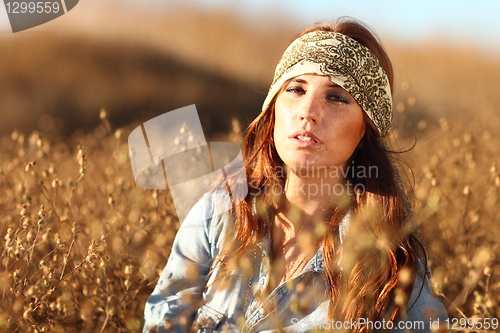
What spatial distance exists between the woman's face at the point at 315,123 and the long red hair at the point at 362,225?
0.14m

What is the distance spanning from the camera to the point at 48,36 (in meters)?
9.12

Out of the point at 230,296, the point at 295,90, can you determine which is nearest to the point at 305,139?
the point at 295,90

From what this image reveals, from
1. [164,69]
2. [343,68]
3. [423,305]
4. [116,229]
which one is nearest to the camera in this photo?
[423,305]

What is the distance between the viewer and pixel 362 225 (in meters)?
2.32

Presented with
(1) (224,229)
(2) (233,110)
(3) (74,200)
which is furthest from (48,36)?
(1) (224,229)

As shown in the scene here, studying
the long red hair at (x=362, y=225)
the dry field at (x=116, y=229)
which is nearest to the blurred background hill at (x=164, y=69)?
the dry field at (x=116, y=229)

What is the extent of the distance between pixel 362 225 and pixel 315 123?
37 cm

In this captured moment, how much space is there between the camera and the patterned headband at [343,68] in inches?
90.6

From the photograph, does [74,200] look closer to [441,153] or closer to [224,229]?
[224,229]

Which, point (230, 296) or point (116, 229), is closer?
point (230, 296)

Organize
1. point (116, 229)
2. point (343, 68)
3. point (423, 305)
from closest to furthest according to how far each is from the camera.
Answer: point (423, 305) < point (343, 68) < point (116, 229)

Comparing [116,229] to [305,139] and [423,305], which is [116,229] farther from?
A: [423,305]

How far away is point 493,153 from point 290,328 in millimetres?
2818

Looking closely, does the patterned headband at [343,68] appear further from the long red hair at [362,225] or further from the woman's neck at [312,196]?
the woman's neck at [312,196]
